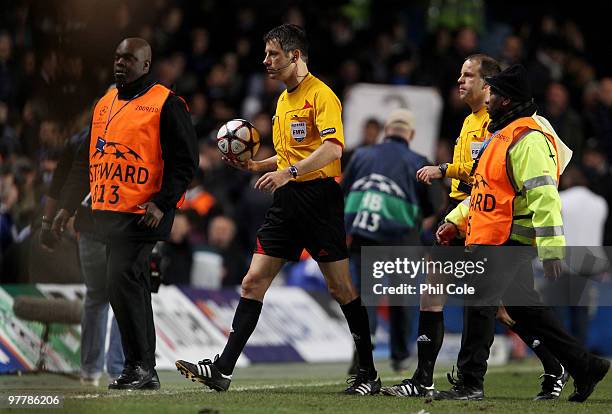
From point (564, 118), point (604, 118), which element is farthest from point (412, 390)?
point (604, 118)

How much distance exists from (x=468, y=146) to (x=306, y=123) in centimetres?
125

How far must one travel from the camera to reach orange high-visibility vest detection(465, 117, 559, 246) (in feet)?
27.6

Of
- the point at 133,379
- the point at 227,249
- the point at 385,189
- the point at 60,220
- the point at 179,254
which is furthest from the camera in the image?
the point at 227,249

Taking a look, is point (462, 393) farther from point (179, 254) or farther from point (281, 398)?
point (179, 254)

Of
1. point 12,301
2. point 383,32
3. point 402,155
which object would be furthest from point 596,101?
point 12,301

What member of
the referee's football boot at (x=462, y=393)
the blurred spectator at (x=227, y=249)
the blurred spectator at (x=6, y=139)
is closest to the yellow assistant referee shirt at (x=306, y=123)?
the referee's football boot at (x=462, y=393)

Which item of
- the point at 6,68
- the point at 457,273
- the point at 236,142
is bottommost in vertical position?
the point at 457,273

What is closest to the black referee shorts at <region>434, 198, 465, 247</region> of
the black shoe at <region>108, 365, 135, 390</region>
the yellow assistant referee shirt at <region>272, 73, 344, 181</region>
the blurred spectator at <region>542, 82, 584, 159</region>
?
the yellow assistant referee shirt at <region>272, 73, 344, 181</region>

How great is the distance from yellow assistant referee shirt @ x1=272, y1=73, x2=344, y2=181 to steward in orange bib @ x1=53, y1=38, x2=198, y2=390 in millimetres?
662

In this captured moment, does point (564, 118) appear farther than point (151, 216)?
Yes

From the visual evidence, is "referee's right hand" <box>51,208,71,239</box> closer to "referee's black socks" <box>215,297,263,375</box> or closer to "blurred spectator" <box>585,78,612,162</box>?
"referee's black socks" <box>215,297,263,375</box>

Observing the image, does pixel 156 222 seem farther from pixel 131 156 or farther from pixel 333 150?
pixel 333 150

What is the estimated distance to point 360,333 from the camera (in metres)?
9.05

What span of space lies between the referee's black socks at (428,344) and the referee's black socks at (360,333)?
14.4 inches
